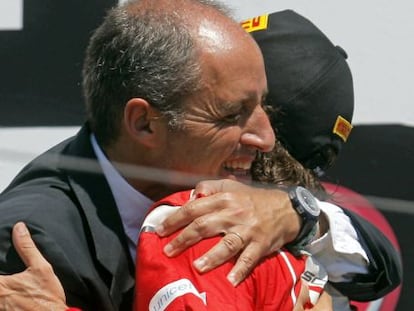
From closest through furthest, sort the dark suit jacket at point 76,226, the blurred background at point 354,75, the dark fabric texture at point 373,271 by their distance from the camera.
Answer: the dark suit jacket at point 76,226, the dark fabric texture at point 373,271, the blurred background at point 354,75

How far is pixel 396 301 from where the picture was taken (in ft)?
7.85

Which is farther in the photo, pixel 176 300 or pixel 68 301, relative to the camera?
pixel 68 301

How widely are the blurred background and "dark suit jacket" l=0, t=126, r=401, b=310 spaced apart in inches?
24.6

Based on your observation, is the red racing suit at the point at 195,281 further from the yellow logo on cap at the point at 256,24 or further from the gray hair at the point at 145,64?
the yellow logo on cap at the point at 256,24

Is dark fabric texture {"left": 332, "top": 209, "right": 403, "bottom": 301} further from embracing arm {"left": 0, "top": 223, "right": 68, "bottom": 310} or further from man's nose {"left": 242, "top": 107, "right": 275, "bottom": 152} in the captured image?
embracing arm {"left": 0, "top": 223, "right": 68, "bottom": 310}

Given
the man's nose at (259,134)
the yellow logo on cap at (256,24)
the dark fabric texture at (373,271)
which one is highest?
the yellow logo on cap at (256,24)

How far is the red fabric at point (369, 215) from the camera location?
2.31 meters

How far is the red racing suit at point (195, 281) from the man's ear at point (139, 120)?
96mm

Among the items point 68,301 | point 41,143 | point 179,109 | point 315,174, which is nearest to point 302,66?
point 315,174

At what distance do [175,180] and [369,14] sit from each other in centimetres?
91

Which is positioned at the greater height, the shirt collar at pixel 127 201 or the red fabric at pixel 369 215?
the shirt collar at pixel 127 201

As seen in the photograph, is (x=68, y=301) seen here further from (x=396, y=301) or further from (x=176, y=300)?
(x=396, y=301)

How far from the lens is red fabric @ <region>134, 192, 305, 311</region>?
51.1 inches

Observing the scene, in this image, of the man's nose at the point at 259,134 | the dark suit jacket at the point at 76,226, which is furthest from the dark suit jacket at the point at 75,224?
the man's nose at the point at 259,134
